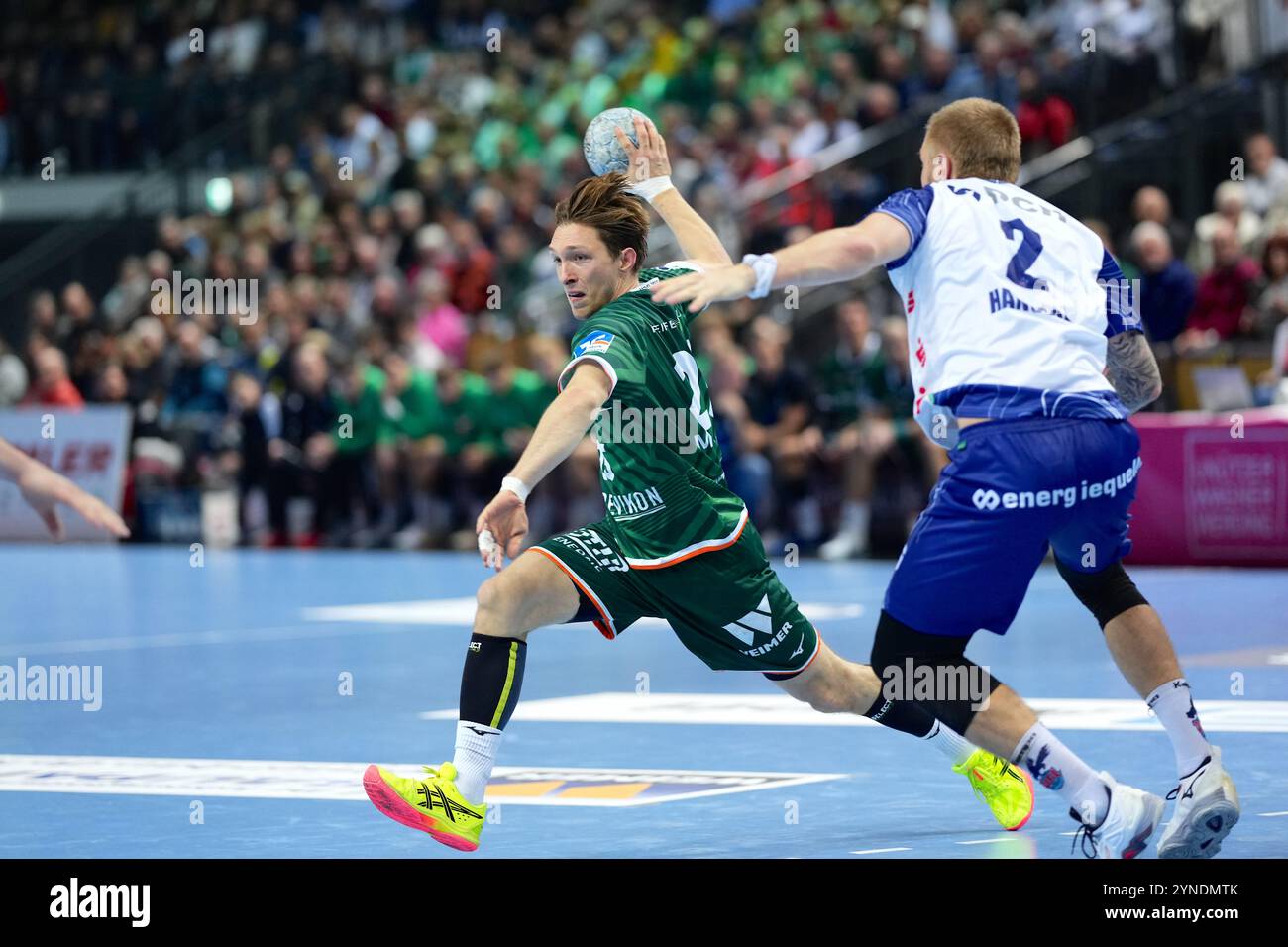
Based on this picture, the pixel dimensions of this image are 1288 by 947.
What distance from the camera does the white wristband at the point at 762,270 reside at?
5453mm

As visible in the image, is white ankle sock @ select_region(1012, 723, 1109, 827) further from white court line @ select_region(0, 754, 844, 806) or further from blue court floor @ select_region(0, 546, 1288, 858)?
white court line @ select_region(0, 754, 844, 806)

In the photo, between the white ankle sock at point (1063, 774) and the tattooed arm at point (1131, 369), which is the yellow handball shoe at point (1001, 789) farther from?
the tattooed arm at point (1131, 369)

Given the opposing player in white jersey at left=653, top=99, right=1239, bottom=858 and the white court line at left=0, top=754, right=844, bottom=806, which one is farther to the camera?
the white court line at left=0, top=754, right=844, bottom=806

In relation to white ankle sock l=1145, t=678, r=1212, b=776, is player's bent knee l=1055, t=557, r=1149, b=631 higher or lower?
higher

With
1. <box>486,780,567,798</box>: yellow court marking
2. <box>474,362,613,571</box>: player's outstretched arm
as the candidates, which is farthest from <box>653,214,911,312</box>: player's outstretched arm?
<box>486,780,567,798</box>: yellow court marking

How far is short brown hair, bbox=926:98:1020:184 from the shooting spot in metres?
6.35

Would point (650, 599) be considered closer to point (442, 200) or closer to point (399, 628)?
point (399, 628)

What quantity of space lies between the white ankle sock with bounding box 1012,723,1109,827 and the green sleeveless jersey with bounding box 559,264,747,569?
1.23 metres

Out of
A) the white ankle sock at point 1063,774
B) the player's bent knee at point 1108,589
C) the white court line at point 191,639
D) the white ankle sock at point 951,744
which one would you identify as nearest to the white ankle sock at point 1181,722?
the player's bent knee at point 1108,589

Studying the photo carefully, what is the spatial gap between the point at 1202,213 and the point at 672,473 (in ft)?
50.6

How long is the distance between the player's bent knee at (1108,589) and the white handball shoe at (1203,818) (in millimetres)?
561

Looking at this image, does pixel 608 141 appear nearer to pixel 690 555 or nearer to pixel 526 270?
pixel 690 555

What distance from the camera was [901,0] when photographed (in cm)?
2414

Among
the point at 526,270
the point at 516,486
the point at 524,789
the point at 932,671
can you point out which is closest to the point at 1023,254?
the point at 932,671
